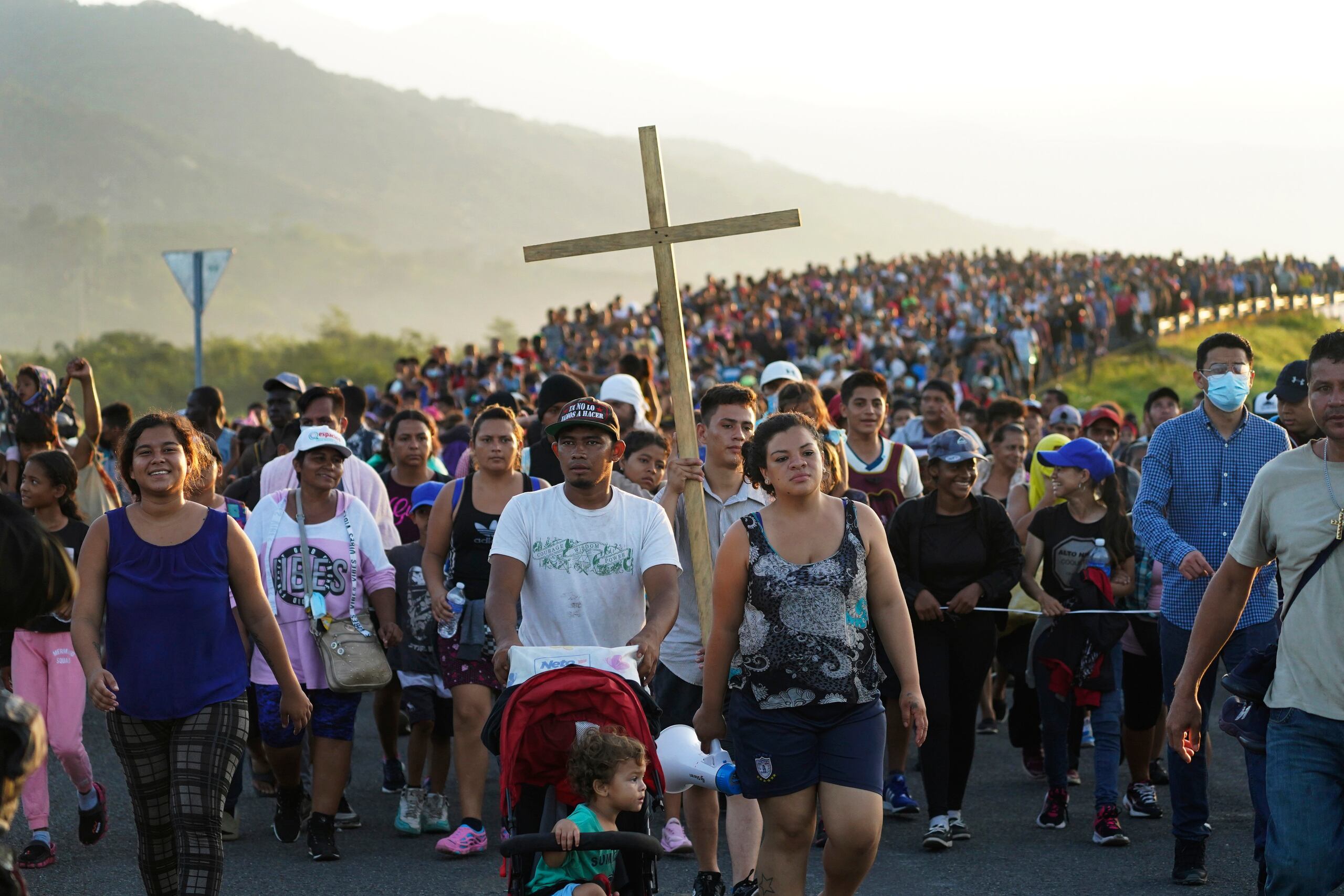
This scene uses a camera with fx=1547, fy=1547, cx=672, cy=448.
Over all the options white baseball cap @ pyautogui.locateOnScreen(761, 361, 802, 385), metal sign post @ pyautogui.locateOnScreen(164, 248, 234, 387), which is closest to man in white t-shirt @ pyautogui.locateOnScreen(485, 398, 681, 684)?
white baseball cap @ pyautogui.locateOnScreen(761, 361, 802, 385)

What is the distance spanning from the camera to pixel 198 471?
19.9 ft

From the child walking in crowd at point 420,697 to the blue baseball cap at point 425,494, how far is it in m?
0.11

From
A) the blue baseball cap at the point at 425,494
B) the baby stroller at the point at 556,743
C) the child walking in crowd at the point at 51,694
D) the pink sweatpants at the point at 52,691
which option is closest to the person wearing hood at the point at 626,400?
the blue baseball cap at the point at 425,494

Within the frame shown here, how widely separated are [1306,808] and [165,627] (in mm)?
3778

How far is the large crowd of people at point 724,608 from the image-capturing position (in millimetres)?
5043

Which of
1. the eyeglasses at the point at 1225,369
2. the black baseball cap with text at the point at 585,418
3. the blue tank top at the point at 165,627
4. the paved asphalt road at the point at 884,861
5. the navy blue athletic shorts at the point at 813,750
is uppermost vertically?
the black baseball cap with text at the point at 585,418

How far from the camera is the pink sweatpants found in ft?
23.7

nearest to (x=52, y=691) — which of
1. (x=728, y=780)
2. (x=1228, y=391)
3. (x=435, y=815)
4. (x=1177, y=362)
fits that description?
(x=435, y=815)

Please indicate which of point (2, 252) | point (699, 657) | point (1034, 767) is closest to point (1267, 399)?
point (1034, 767)

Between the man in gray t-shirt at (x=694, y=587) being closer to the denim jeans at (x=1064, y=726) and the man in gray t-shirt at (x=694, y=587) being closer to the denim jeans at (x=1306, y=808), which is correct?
the denim jeans at (x=1064, y=726)

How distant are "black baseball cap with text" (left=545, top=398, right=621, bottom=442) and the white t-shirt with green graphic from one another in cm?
27

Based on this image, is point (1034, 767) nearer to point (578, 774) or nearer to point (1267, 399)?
point (1267, 399)

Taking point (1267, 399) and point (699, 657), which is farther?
point (1267, 399)

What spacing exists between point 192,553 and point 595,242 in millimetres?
2130
